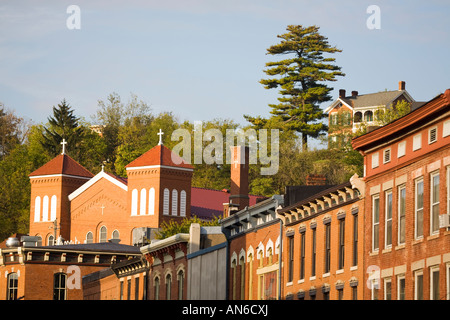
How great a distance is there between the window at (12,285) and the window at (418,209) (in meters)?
41.8

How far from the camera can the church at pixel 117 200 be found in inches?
4392

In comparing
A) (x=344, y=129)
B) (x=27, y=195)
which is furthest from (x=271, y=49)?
(x=27, y=195)

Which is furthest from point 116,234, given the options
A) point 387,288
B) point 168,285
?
point 387,288

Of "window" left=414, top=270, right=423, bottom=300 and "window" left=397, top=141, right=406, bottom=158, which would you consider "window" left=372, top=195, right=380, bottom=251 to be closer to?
"window" left=397, top=141, right=406, bottom=158

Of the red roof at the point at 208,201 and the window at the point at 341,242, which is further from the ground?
the red roof at the point at 208,201

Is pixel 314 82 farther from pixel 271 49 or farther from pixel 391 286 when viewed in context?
pixel 391 286

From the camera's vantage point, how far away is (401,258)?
36.4 metres

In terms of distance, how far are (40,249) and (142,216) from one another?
39401 mm

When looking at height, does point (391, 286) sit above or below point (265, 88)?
below

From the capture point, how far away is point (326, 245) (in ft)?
140

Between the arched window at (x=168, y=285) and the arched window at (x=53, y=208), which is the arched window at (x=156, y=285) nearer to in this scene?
the arched window at (x=168, y=285)

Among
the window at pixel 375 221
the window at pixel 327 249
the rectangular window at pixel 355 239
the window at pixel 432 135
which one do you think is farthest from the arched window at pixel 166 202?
the window at pixel 432 135

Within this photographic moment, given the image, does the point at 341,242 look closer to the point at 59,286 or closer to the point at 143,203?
the point at 59,286
